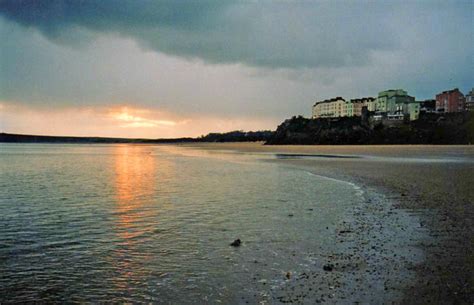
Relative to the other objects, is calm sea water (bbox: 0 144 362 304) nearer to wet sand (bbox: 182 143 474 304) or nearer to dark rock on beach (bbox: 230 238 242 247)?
dark rock on beach (bbox: 230 238 242 247)

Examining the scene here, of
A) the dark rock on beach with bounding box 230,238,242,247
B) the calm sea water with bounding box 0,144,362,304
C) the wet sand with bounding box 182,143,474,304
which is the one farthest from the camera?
the dark rock on beach with bounding box 230,238,242,247

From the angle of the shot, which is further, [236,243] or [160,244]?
[160,244]

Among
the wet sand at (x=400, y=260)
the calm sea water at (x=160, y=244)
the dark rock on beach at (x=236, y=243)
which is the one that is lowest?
the calm sea water at (x=160, y=244)

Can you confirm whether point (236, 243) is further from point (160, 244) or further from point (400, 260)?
point (400, 260)

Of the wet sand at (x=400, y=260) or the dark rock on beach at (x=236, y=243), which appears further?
the dark rock on beach at (x=236, y=243)

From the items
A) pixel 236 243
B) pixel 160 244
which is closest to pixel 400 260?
pixel 236 243

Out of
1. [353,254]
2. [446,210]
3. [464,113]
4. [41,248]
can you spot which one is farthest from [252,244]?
Result: [464,113]

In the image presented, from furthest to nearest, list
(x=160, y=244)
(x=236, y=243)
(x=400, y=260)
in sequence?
(x=160, y=244), (x=236, y=243), (x=400, y=260)

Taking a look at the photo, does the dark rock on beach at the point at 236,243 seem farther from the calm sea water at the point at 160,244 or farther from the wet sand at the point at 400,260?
the wet sand at the point at 400,260

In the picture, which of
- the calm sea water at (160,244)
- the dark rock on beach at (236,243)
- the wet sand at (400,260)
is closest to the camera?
A: the wet sand at (400,260)

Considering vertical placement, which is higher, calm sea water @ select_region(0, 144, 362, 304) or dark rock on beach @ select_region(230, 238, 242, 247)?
dark rock on beach @ select_region(230, 238, 242, 247)

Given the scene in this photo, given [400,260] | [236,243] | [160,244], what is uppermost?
[400,260]

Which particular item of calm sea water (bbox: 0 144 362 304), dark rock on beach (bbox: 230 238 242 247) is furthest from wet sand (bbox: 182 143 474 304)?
dark rock on beach (bbox: 230 238 242 247)

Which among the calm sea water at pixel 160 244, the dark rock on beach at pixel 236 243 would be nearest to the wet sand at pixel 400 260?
the calm sea water at pixel 160 244
